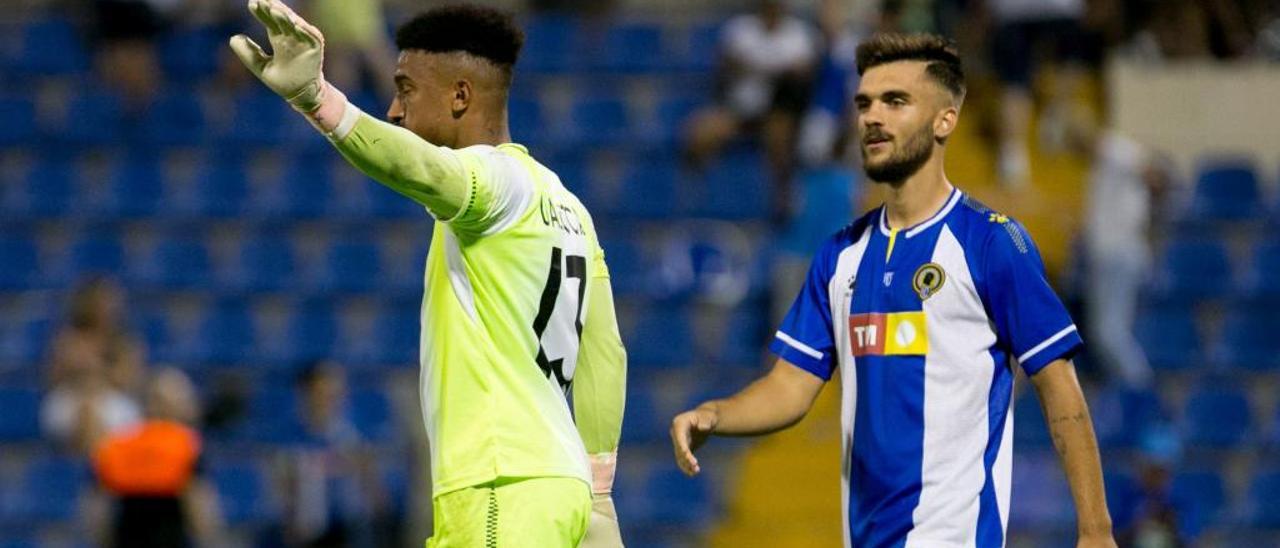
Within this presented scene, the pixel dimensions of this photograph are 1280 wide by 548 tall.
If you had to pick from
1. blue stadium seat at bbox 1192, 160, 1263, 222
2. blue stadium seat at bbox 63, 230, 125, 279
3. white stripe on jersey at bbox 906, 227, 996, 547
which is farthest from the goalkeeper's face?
blue stadium seat at bbox 1192, 160, 1263, 222

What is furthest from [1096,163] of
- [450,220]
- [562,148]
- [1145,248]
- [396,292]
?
[450,220]

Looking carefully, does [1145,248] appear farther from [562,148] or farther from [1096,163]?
[562,148]

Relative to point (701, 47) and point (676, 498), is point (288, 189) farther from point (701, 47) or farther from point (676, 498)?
point (676, 498)

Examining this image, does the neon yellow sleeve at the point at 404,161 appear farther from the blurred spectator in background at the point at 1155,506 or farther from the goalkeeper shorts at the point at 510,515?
the blurred spectator in background at the point at 1155,506

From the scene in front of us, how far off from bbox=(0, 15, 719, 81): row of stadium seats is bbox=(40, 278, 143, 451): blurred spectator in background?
3462mm

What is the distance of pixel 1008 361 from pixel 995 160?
9.32 m

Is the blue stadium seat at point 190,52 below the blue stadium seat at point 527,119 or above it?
above

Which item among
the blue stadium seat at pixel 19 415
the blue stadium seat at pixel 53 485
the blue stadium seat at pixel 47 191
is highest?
the blue stadium seat at pixel 47 191

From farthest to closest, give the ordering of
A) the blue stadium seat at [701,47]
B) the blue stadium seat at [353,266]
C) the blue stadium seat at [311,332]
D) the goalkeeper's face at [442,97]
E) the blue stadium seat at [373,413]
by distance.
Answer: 1. the blue stadium seat at [701,47]
2. the blue stadium seat at [353,266]
3. the blue stadium seat at [311,332]
4. the blue stadium seat at [373,413]
5. the goalkeeper's face at [442,97]

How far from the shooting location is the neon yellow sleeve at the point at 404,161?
4.55 m

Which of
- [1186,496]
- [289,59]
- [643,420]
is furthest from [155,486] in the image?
[289,59]

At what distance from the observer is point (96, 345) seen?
12.7 metres

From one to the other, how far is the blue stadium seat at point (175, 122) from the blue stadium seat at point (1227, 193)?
7163mm

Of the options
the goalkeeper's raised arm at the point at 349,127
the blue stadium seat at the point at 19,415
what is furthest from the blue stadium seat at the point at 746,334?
the goalkeeper's raised arm at the point at 349,127
